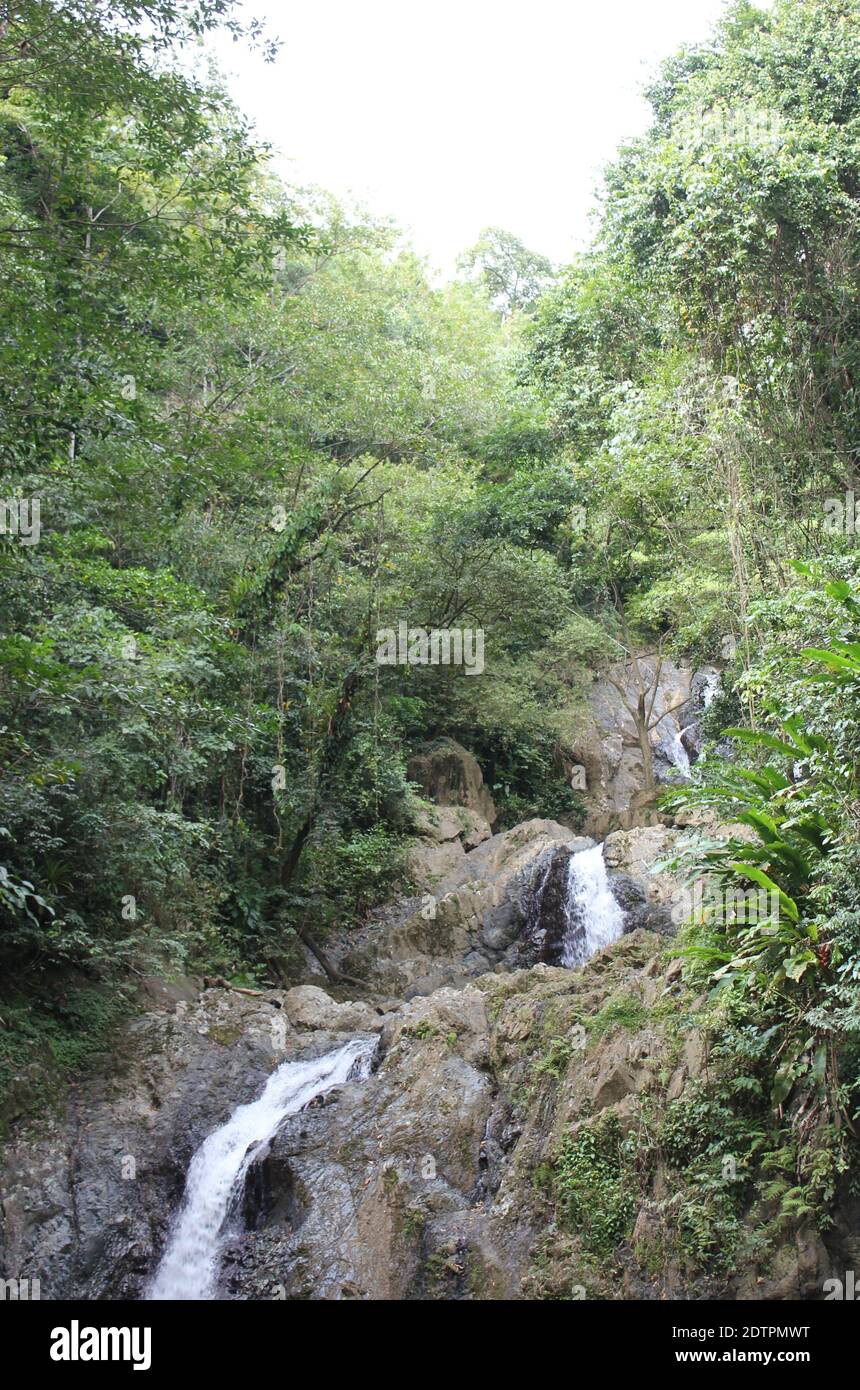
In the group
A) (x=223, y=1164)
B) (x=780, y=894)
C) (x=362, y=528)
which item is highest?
(x=362, y=528)

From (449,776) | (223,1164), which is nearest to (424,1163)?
(223,1164)

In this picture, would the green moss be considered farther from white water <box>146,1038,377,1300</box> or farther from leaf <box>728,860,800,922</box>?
white water <box>146,1038,377,1300</box>

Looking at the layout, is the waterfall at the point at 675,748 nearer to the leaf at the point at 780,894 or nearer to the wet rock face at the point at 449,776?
the wet rock face at the point at 449,776

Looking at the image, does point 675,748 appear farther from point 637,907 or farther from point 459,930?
point 459,930

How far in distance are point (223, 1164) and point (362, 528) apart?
1019 centimetres

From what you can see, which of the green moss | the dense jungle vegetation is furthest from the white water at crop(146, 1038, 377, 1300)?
the green moss

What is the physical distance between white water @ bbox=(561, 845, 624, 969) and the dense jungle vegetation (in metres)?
2.98

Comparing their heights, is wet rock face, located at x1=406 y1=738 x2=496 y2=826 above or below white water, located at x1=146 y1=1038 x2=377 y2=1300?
above

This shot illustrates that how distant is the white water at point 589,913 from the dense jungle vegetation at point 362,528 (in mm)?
2975

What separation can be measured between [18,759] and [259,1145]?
4.21m

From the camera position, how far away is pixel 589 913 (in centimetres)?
1420

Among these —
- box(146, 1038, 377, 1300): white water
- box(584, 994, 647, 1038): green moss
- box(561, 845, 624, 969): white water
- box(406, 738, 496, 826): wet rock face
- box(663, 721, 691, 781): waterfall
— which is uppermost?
box(663, 721, 691, 781): waterfall

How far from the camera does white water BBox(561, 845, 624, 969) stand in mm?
13922

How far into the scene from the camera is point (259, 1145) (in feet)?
28.5
